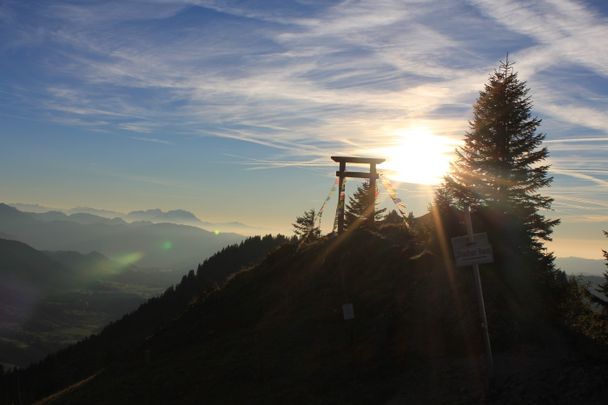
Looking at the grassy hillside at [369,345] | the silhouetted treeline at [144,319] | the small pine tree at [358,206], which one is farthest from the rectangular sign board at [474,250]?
the silhouetted treeline at [144,319]

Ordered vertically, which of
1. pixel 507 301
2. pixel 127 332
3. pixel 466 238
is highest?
pixel 466 238

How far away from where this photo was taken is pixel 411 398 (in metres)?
13.4

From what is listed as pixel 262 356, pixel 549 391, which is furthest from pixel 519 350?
pixel 262 356

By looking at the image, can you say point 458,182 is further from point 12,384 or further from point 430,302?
point 12,384

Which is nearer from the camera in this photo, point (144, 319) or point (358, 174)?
point (358, 174)

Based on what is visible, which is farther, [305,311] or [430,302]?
[305,311]

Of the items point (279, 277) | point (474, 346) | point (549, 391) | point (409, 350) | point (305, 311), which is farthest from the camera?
point (279, 277)

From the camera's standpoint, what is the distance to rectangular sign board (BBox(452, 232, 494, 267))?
12570mm

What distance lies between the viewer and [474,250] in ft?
41.9

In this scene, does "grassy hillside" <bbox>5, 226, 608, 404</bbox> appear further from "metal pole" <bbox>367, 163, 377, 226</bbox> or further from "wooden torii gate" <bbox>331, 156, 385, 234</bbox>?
"wooden torii gate" <bbox>331, 156, 385, 234</bbox>

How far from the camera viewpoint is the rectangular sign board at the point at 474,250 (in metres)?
12.6

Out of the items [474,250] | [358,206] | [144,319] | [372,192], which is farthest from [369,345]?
[144,319]

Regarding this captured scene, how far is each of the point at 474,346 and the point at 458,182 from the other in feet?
44.5

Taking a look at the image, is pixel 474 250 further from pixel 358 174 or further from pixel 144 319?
pixel 144 319
